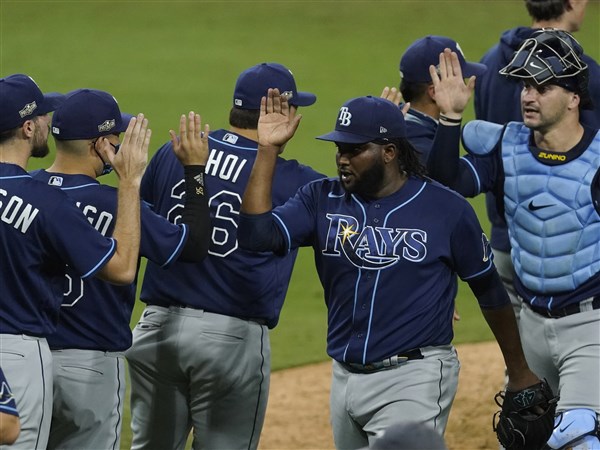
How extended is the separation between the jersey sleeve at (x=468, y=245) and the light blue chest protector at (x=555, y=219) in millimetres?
430

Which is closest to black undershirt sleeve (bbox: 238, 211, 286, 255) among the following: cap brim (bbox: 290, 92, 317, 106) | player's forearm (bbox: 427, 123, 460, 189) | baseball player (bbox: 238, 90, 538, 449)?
baseball player (bbox: 238, 90, 538, 449)

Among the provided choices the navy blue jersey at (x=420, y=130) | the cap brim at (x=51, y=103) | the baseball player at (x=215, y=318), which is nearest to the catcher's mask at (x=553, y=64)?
the navy blue jersey at (x=420, y=130)

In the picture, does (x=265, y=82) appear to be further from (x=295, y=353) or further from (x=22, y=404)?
(x=295, y=353)

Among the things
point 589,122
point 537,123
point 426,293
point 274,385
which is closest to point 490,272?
point 426,293

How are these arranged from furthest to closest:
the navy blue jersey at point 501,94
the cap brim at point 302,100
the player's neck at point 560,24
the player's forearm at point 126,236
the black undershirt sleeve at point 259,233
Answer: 1. the player's neck at point 560,24
2. the navy blue jersey at point 501,94
3. the cap brim at point 302,100
4. the black undershirt sleeve at point 259,233
5. the player's forearm at point 126,236

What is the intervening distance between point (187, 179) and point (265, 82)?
0.71 m

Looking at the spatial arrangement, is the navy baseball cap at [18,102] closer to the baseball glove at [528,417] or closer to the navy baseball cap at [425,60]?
the navy baseball cap at [425,60]

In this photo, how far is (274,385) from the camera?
8.16 m

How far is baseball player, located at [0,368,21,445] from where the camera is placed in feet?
12.4

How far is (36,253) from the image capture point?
4.68m

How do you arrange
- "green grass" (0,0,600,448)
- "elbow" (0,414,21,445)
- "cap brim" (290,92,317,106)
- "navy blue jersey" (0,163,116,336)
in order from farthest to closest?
"green grass" (0,0,600,448), "cap brim" (290,92,317,106), "navy blue jersey" (0,163,116,336), "elbow" (0,414,21,445)

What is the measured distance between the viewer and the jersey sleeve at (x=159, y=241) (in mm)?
5074

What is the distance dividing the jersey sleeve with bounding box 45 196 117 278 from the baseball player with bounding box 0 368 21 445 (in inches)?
33.6

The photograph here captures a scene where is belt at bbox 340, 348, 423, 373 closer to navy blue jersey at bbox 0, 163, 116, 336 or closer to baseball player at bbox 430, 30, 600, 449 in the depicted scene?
baseball player at bbox 430, 30, 600, 449
